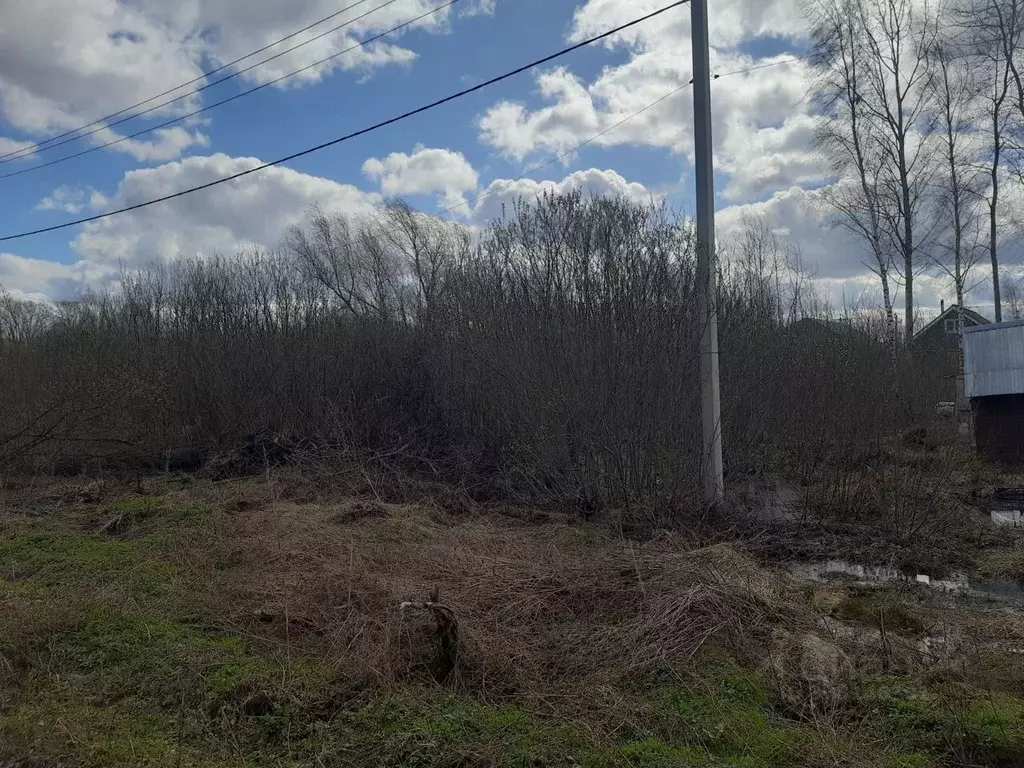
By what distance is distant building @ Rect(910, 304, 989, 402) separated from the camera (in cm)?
1580

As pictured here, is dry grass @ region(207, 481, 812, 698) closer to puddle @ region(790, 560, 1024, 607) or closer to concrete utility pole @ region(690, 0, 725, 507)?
puddle @ region(790, 560, 1024, 607)

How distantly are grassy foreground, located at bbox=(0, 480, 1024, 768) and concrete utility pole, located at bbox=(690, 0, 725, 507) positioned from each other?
1.73 m

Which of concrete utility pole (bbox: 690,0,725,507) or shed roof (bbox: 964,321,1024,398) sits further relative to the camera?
shed roof (bbox: 964,321,1024,398)

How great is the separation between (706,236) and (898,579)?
410 cm

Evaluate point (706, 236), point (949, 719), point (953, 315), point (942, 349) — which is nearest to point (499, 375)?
point (706, 236)

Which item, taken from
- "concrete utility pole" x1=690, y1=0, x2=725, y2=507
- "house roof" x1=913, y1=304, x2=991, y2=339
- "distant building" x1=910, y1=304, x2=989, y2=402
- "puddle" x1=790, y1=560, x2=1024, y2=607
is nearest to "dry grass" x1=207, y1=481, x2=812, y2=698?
"puddle" x1=790, y1=560, x2=1024, y2=607

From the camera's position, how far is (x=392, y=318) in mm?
17984

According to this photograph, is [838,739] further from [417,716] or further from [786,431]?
[786,431]

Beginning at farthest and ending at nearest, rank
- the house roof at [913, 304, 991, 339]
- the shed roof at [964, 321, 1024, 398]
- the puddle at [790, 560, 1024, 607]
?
the house roof at [913, 304, 991, 339] < the shed roof at [964, 321, 1024, 398] < the puddle at [790, 560, 1024, 607]

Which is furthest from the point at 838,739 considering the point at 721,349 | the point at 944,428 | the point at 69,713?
the point at 721,349

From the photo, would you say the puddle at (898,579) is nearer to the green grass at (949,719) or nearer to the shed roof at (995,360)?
the green grass at (949,719)

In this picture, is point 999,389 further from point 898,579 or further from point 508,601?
point 508,601

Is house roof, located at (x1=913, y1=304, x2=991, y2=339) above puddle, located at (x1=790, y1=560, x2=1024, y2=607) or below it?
above

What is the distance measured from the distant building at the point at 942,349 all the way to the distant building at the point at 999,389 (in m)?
0.55
